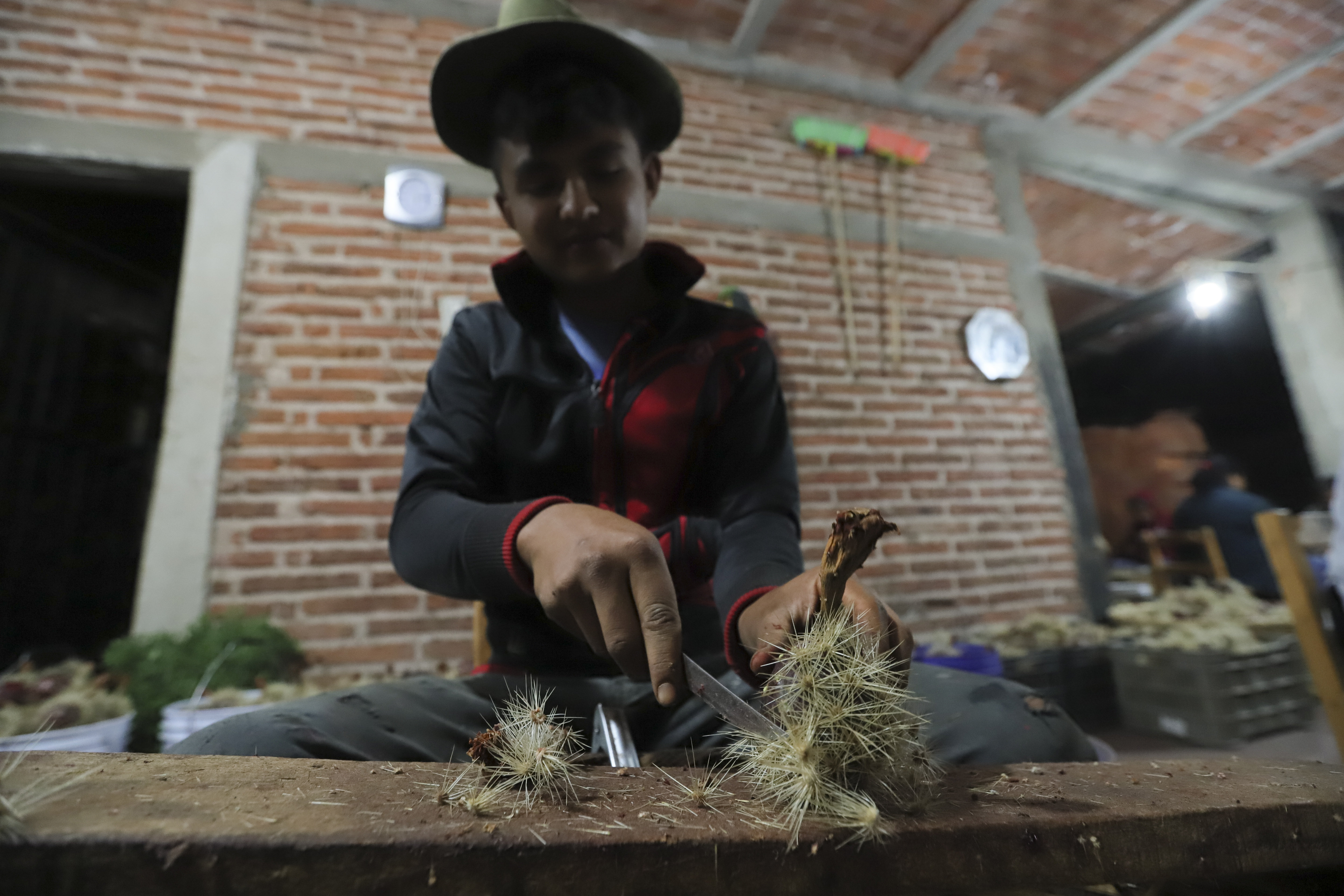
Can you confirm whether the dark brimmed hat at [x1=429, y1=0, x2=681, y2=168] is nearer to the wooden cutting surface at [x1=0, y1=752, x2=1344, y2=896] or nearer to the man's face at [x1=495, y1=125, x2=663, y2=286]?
the man's face at [x1=495, y1=125, x2=663, y2=286]

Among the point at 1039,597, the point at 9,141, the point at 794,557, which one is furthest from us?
the point at 1039,597

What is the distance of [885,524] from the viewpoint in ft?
1.73

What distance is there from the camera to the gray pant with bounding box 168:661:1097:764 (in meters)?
0.73

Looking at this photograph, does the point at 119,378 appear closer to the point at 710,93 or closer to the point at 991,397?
the point at 710,93

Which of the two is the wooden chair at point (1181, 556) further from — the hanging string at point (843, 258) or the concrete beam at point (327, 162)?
the concrete beam at point (327, 162)

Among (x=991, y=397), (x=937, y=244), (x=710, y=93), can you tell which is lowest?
(x=991, y=397)

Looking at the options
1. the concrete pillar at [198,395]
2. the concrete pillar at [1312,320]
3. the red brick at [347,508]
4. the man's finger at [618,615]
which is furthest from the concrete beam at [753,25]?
the concrete pillar at [1312,320]

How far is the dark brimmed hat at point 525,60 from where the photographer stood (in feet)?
3.94

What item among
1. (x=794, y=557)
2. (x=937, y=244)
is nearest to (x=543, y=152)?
(x=794, y=557)

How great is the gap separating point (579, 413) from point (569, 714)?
0.54m

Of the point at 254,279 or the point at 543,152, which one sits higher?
the point at 254,279

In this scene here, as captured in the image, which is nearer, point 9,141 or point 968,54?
point 9,141

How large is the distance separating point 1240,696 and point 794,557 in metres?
2.51

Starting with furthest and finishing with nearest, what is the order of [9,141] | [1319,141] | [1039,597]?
1. [1319,141]
2. [1039,597]
3. [9,141]
